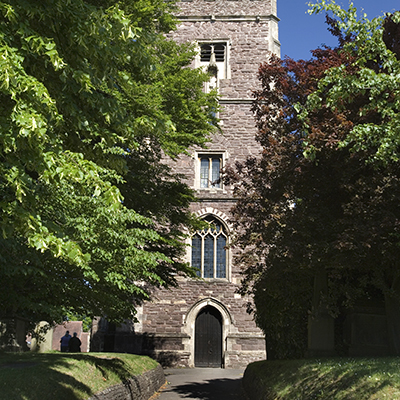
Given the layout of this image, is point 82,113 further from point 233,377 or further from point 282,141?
point 233,377

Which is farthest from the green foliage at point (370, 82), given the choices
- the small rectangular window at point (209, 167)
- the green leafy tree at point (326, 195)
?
the small rectangular window at point (209, 167)

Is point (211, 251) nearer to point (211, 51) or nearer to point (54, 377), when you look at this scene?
point (211, 51)

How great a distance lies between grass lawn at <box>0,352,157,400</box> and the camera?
6770 mm

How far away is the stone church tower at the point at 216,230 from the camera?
74.0ft

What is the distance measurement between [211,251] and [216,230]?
1049 mm

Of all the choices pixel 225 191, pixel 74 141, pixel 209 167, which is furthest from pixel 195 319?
pixel 74 141

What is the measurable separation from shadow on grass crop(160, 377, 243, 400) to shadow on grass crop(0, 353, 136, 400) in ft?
11.5

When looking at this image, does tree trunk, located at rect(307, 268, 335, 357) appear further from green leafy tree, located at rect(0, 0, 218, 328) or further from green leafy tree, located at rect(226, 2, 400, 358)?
green leafy tree, located at rect(0, 0, 218, 328)

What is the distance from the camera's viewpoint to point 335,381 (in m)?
6.96

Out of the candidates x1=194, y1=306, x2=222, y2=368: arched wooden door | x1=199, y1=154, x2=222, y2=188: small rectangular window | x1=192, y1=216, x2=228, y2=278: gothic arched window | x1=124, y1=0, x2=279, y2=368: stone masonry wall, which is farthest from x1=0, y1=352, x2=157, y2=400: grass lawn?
→ x1=199, y1=154, x2=222, y2=188: small rectangular window

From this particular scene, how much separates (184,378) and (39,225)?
14.2 m

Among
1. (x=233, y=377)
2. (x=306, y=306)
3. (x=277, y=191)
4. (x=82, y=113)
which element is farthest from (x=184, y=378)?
(x=82, y=113)

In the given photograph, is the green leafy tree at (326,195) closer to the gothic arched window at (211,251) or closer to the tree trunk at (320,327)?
the tree trunk at (320,327)

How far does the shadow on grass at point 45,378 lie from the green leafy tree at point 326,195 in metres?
4.35
